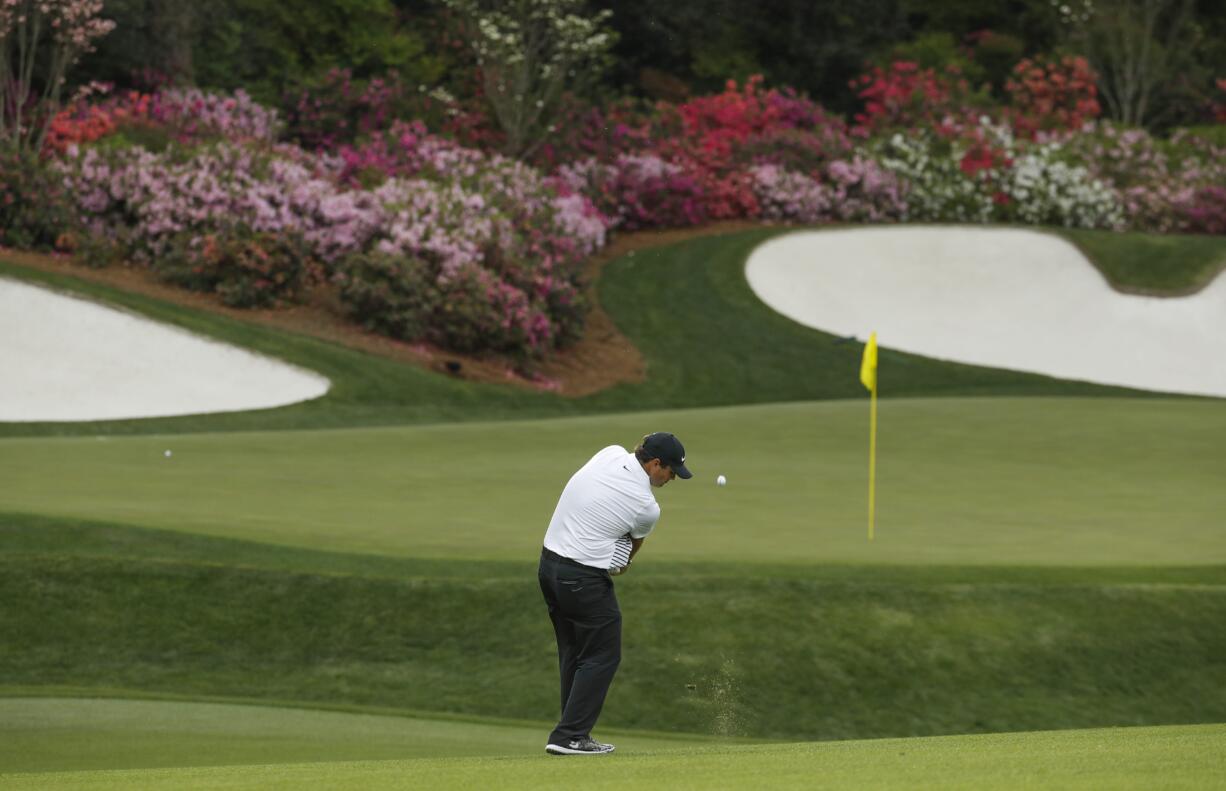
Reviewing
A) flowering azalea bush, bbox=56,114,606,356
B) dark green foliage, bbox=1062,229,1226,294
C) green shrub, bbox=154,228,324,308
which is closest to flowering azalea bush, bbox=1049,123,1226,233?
dark green foliage, bbox=1062,229,1226,294

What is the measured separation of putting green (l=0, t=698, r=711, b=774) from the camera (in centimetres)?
742

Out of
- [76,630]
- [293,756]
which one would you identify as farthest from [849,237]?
[293,756]

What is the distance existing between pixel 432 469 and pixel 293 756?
7.61 meters

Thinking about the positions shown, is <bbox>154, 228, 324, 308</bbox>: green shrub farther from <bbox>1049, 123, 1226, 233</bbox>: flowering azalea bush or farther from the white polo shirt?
the white polo shirt

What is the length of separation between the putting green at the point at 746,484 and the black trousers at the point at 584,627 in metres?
3.61

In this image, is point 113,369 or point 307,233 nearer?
point 113,369

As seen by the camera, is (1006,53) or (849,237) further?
(1006,53)

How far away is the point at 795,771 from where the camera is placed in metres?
6.07

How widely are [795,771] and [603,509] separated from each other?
4.94ft

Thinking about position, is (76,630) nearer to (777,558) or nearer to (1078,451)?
(777,558)

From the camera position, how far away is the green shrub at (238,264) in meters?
25.0

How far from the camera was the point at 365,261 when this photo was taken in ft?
A: 82.4

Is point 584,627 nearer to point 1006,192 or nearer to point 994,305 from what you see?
point 994,305

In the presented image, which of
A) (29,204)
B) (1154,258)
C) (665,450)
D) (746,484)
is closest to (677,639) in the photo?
(665,450)
